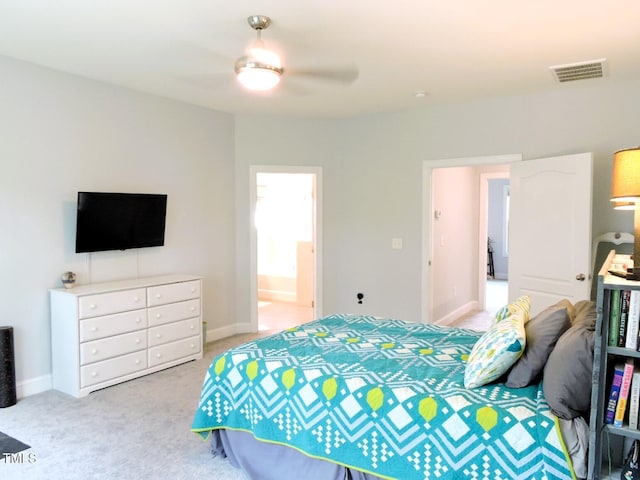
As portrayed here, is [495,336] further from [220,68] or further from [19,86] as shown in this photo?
[19,86]

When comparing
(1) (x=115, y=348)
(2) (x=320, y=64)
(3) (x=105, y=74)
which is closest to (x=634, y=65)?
(2) (x=320, y=64)

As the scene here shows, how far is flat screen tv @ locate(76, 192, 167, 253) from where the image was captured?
3.85 metres

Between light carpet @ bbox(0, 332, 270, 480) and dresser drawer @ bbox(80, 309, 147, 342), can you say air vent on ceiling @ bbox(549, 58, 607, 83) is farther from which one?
dresser drawer @ bbox(80, 309, 147, 342)

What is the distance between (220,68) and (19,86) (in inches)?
62.0

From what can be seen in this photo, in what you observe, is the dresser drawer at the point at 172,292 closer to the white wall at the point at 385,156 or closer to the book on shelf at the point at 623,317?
the white wall at the point at 385,156

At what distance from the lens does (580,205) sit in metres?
3.86

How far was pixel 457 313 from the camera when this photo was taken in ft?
20.8

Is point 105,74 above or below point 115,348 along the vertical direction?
above

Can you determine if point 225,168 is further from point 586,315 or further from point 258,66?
point 586,315

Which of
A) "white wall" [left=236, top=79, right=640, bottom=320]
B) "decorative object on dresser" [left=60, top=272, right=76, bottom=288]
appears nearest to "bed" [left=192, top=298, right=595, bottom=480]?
"decorative object on dresser" [left=60, top=272, right=76, bottom=288]

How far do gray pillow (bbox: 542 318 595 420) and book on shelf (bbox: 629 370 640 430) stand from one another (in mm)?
141

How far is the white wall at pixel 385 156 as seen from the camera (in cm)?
441

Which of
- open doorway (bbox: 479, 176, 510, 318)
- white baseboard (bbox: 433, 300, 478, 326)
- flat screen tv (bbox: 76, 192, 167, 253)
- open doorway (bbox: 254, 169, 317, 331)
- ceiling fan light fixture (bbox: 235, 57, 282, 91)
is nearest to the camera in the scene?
ceiling fan light fixture (bbox: 235, 57, 282, 91)

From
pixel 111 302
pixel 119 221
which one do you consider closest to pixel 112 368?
pixel 111 302
